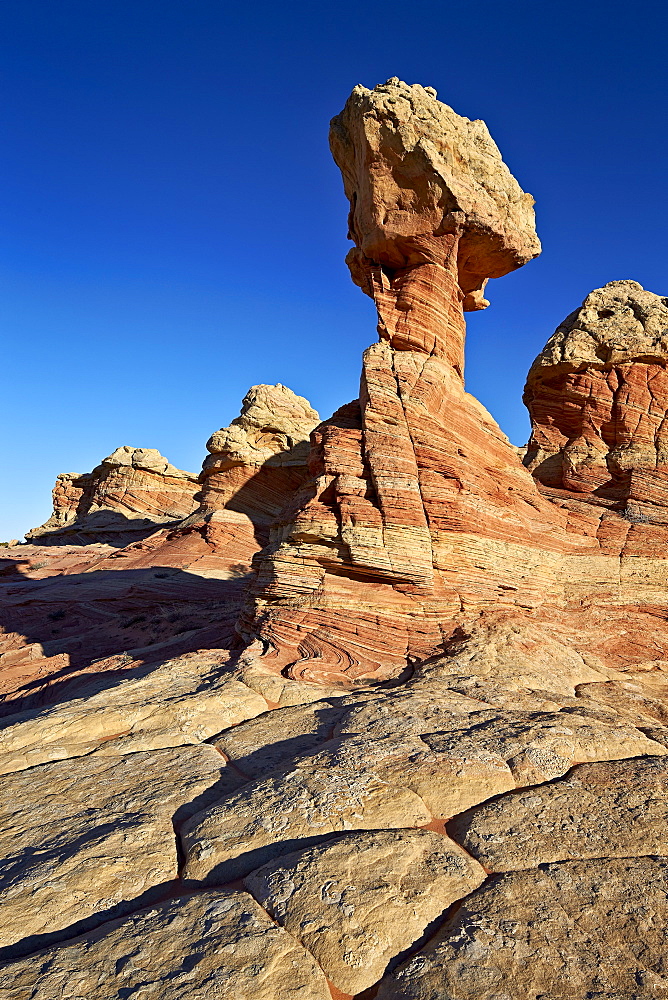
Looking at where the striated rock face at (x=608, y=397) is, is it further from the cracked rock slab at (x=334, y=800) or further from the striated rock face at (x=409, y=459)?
the cracked rock slab at (x=334, y=800)

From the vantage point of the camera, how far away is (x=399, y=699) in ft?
28.5

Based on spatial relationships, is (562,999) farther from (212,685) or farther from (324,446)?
(324,446)

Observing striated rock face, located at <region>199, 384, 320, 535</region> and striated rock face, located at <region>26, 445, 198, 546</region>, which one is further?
striated rock face, located at <region>26, 445, 198, 546</region>

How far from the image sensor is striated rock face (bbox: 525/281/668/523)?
60.1 feet

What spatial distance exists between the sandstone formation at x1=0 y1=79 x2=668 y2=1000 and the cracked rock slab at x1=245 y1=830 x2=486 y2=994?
0.9 inches

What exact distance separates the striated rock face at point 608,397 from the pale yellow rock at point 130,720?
14.4 m

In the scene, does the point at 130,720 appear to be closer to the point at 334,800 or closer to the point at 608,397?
the point at 334,800

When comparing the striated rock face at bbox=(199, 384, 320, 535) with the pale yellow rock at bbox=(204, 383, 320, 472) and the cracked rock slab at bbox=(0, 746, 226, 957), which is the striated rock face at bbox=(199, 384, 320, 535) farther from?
the cracked rock slab at bbox=(0, 746, 226, 957)

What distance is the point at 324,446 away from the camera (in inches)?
583

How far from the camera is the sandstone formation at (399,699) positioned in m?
3.92

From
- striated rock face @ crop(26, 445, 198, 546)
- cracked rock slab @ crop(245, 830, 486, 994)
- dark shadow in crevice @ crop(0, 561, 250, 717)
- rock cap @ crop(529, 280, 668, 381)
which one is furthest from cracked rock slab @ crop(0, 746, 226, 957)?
striated rock face @ crop(26, 445, 198, 546)

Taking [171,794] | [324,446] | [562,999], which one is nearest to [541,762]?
[562,999]

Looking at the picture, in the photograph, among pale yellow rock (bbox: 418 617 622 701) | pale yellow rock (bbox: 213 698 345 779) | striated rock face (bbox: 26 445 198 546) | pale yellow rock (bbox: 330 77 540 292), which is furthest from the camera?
striated rock face (bbox: 26 445 198 546)

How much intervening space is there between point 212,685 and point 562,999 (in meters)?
7.85
